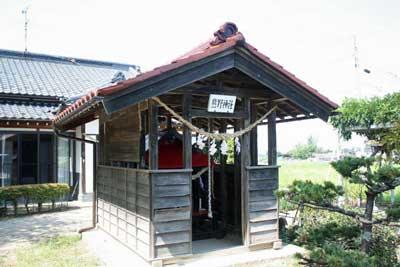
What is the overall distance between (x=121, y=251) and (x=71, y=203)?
761cm

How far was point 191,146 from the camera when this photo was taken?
18.5 ft

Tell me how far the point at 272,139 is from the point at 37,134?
29.8 ft

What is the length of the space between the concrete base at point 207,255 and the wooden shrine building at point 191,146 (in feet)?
0.43

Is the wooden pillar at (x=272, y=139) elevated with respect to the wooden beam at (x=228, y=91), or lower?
lower

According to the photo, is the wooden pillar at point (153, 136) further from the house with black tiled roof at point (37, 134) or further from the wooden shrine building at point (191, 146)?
the house with black tiled roof at point (37, 134)

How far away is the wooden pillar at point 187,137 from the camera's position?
5484mm

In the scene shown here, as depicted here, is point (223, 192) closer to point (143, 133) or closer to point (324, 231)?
point (143, 133)

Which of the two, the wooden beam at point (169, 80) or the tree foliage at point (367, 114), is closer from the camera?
the wooden beam at point (169, 80)

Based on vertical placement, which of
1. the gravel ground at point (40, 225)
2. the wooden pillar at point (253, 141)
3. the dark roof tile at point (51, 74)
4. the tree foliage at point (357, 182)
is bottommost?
the gravel ground at point (40, 225)

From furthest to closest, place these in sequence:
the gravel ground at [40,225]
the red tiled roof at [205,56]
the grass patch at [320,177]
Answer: the grass patch at [320,177] < the gravel ground at [40,225] < the red tiled roof at [205,56]

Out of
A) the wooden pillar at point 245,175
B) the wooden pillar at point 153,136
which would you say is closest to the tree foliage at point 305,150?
the wooden pillar at point 245,175

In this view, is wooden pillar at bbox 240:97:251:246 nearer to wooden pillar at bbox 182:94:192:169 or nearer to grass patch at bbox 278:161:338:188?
wooden pillar at bbox 182:94:192:169

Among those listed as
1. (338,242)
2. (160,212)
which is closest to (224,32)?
(160,212)

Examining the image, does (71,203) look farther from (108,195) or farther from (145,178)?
(145,178)
